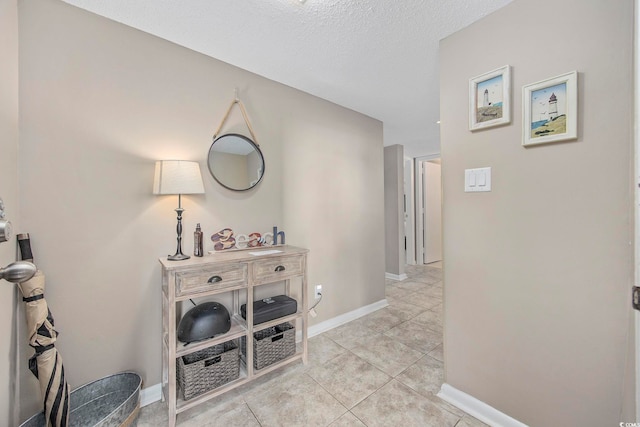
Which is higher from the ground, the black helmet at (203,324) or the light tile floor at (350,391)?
the black helmet at (203,324)

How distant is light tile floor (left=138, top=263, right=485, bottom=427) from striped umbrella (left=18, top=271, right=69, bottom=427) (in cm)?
45

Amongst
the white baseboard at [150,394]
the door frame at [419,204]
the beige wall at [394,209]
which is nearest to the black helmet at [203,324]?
the white baseboard at [150,394]

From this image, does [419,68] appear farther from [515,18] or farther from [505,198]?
[505,198]

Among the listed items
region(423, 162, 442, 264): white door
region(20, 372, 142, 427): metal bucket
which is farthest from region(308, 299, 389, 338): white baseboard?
region(423, 162, 442, 264): white door

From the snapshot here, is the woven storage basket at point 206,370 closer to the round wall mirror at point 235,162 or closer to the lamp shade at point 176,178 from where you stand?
the lamp shade at point 176,178

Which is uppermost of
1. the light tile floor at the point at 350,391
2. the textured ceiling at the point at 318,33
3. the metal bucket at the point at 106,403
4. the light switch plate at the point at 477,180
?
the textured ceiling at the point at 318,33

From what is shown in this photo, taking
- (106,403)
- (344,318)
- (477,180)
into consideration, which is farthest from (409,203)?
(106,403)

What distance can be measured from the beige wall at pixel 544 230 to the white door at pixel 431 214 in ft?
12.9

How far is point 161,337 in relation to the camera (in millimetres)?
1615

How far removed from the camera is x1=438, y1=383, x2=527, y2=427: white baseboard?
135 centimetres

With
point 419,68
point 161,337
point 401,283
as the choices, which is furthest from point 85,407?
point 401,283

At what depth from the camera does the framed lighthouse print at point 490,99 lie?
1.33 m

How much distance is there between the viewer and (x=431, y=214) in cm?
540

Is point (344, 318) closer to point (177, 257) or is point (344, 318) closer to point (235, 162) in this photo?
point (177, 257)
